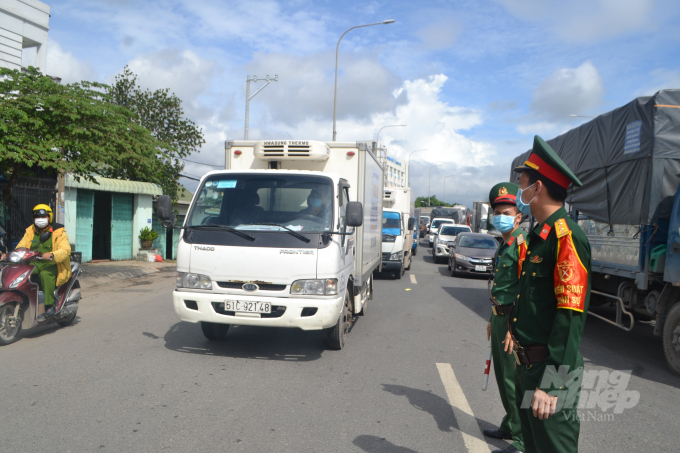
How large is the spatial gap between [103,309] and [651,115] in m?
8.98

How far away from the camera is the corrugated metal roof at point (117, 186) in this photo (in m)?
16.2

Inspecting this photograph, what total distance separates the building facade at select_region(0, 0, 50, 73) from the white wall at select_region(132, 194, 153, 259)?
5948 millimetres

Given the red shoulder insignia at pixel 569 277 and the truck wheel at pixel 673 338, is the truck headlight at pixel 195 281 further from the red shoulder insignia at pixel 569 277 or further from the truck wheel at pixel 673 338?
the truck wheel at pixel 673 338

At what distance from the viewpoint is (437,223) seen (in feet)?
117

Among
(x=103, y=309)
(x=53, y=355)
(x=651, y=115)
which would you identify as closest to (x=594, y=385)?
(x=651, y=115)

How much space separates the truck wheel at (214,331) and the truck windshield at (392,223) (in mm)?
9012

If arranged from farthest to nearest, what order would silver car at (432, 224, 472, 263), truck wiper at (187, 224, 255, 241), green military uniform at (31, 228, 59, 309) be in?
silver car at (432, 224, 472, 263) → green military uniform at (31, 228, 59, 309) → truck wiper at (187, 224, 255, 241)

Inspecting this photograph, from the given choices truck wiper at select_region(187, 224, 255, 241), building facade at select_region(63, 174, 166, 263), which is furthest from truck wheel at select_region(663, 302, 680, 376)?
building facade at select_region(63, 174, 166, 263)

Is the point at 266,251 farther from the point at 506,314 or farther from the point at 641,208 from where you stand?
the point at 641,208

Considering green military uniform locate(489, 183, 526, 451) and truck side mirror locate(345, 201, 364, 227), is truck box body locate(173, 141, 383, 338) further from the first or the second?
green military uniform locate(489, 183, 526, 451)

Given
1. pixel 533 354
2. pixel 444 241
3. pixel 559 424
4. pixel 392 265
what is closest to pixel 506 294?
pixel 533 354

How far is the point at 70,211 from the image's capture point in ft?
52.9

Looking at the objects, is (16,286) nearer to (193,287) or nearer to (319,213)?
(193,287)

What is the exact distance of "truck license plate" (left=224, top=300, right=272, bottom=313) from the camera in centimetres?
552
